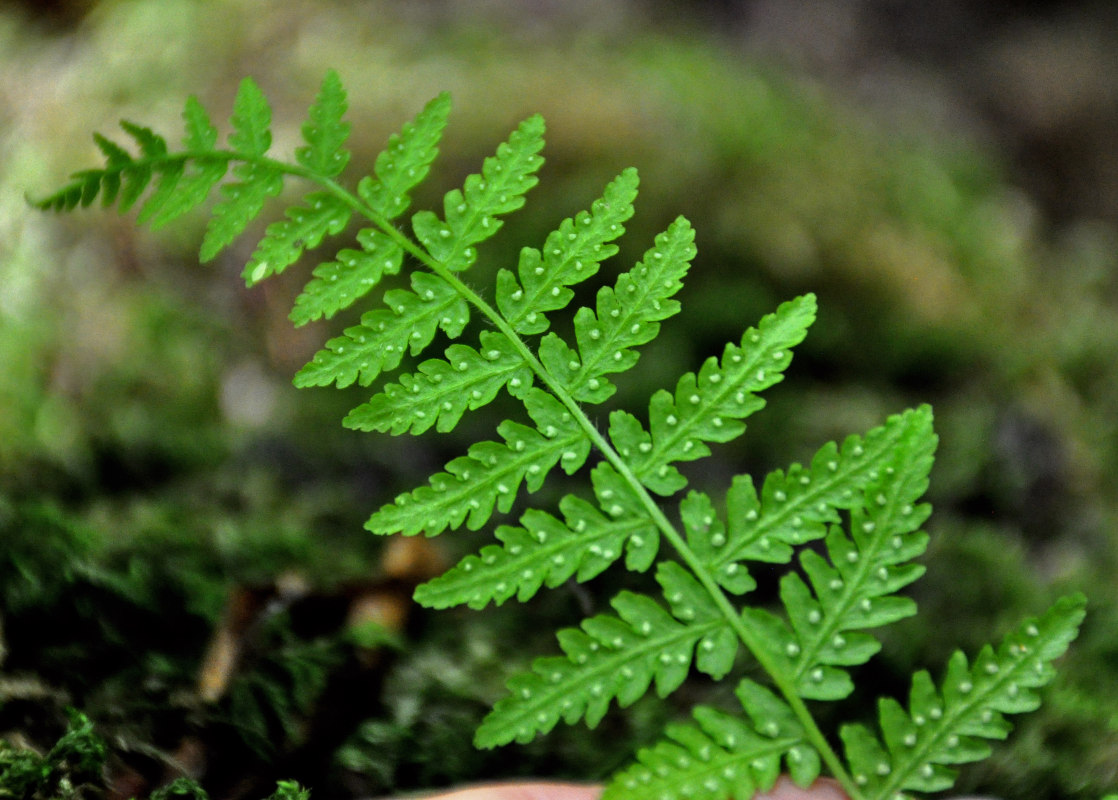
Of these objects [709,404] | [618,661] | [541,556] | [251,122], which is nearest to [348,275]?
[251,122]

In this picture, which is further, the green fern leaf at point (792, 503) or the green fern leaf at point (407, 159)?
the green fern leaf at point (407, 159)

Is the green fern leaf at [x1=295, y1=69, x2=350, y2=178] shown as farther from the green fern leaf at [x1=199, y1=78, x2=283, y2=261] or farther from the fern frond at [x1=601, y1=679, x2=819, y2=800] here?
the fern frond at [x1=601, y1=679, x2=819, y2=800]

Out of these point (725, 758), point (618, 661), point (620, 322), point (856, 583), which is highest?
Answer: point (620, 322)

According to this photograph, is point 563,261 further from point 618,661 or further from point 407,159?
point 618,661

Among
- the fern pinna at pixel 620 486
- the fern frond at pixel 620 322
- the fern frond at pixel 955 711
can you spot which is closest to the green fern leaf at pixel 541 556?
the fern pinna at pixel 620 486

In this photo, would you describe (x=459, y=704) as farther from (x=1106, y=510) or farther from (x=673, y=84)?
(x=673, y=84)

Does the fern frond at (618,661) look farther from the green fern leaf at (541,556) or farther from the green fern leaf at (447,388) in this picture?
the green fern leaf at (447,388)

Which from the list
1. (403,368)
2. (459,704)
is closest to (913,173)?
(403,368)
